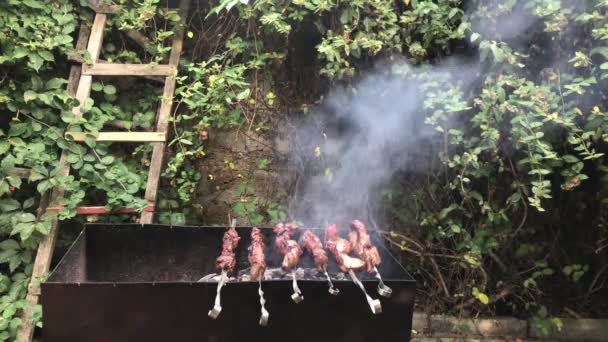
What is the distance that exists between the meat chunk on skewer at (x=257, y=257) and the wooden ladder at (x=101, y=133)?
0.92 m

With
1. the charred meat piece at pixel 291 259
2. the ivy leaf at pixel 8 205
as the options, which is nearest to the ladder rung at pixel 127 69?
the ivy leaf at pixel 8 205

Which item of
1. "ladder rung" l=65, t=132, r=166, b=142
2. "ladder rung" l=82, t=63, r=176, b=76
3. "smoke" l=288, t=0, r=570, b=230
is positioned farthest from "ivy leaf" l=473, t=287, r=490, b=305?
"ladder rung" l=82, t=63, r=176, b=76

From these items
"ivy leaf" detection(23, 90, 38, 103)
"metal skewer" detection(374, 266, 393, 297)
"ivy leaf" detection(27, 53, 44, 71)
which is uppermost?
"ivy leaf" detection(27, 53, 44, 71)

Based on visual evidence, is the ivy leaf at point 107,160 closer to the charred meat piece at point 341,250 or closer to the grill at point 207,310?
the grill at point 207,310

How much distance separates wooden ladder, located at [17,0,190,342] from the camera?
3049 mm

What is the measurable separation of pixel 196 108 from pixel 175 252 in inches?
44.8

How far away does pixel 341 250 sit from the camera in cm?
267

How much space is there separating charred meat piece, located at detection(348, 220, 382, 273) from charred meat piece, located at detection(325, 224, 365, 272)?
0.04 meters

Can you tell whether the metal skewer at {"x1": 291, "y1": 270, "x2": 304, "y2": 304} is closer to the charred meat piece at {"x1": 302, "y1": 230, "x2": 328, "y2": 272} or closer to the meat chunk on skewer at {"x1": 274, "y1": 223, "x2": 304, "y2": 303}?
the meat chunk on skewer at {"x1": 274, "y1": 223, "x2": 304, "y2": 303}

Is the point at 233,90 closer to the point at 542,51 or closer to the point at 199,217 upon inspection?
the point at 199,217

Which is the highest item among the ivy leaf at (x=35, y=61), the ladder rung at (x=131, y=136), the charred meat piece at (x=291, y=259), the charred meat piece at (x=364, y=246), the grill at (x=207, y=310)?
the ivy leaf at (x=35, y=61)

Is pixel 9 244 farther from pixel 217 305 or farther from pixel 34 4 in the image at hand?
pixel 217 305

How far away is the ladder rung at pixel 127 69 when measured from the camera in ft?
10.6

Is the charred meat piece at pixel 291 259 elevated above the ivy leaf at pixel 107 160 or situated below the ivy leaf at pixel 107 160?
below
